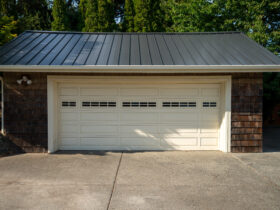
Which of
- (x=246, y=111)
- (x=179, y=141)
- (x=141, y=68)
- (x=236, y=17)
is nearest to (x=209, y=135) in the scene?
(x=179, y=141)

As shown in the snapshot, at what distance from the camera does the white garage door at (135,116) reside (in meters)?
6.62

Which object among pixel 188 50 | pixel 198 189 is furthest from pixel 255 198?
pixel 188 50

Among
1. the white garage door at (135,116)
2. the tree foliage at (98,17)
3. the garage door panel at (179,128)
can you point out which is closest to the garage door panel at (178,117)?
the white garage door at (135,116)

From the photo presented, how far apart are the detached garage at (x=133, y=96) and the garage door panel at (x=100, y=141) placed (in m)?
0.03

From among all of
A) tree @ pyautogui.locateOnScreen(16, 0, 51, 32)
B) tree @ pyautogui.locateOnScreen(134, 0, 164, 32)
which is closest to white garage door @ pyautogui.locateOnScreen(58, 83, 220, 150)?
tree @ pyautogui.locateOnScreen(134, 0, 164, 32)

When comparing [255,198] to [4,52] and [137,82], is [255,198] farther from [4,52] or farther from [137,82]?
[4,52]

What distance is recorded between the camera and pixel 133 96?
6.64 meters

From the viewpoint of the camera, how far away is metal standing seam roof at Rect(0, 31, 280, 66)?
6074mm

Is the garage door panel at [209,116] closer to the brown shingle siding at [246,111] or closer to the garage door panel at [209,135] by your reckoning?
the garage door panel at [209,135]

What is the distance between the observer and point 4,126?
623 cm

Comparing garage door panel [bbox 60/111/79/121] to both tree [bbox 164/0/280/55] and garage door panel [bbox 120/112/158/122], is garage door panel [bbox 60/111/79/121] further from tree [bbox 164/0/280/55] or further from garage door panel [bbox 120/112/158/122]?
tree [bbox 164/0/280/55]

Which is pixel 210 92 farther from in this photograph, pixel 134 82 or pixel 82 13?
pixel 82 13

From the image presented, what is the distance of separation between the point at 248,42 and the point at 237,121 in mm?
3045

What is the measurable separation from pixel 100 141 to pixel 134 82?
2.09 metres
